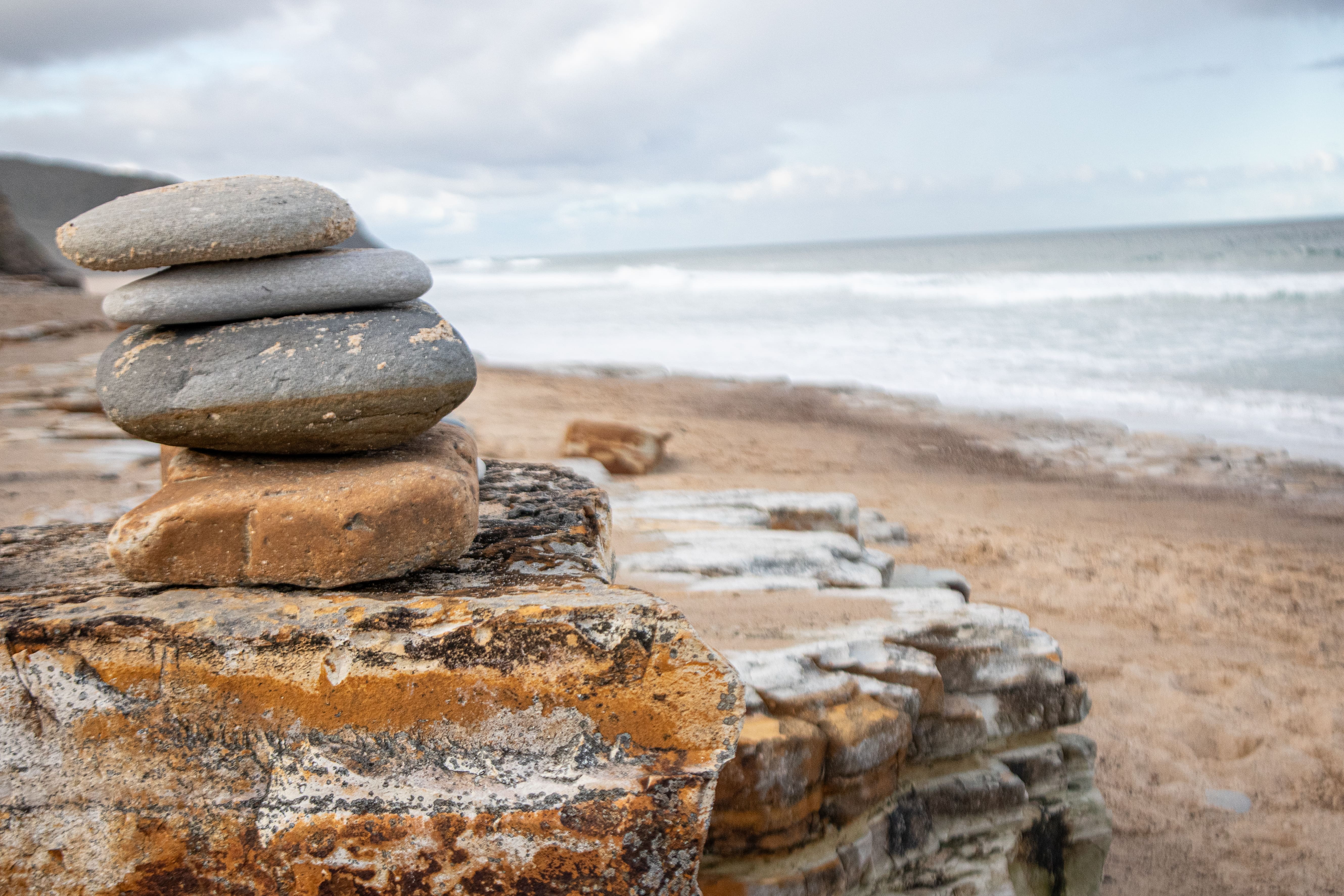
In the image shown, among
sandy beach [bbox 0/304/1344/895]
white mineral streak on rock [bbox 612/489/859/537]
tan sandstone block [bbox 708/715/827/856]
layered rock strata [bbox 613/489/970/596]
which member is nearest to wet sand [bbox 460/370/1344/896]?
sandy beach [bbox 0/304/1344/895]

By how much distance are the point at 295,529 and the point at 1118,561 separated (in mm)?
5905

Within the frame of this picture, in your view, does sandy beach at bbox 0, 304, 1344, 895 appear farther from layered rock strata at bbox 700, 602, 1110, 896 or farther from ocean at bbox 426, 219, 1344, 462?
ocean at bbox 426, 219, 1344, 462

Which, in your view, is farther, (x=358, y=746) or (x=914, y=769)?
(x=914, y=769)

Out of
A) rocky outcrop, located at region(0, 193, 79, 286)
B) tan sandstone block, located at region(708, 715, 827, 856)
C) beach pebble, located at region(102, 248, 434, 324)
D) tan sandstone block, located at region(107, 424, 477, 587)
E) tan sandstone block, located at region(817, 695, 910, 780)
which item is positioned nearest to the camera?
tan sandstone block, located at region(107, 424, 477, 587)

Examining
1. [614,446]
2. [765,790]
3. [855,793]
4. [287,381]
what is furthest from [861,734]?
[614,446]

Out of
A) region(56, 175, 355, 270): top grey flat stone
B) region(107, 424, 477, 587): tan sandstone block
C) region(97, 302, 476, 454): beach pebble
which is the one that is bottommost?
region(107, 424, 477, 587): tan sandstone block

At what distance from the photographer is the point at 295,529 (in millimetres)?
1942

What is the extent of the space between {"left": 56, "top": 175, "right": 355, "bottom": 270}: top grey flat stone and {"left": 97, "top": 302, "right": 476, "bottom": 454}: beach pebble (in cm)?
18

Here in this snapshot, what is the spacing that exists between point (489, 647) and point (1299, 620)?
219 inches

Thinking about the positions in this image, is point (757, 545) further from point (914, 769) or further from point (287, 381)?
Answer: point (287, 381)

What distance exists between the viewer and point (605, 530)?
2.83 m

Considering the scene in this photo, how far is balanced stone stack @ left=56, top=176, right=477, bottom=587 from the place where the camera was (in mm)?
1961

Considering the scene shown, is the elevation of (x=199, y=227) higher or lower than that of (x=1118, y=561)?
higher

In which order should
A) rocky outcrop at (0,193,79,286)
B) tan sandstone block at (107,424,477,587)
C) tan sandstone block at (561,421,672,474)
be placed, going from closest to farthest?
1. tan sandstone block at (107,424,477,587)
2. tan sandstone block at (561,421,672,474)
3. rocky outcrop at (0,193,79,286)
